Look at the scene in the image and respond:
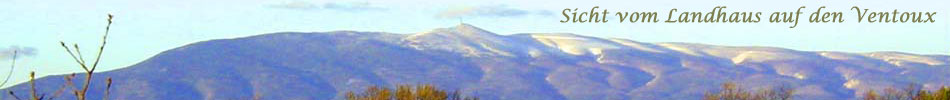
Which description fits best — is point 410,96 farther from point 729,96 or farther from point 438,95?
point 729,96

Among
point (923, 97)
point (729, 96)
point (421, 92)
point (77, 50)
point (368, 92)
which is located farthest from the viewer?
point (729, 96)

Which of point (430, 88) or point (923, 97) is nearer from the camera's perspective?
point (923, 97)

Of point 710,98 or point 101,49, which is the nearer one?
point 101,49

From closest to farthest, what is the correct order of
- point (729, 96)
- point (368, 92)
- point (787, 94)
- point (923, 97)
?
1. point (923, 97)
2. point (368, 92)
3. point (729, 96)
4. point (787, 94)

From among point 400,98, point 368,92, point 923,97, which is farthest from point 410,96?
point 923,97

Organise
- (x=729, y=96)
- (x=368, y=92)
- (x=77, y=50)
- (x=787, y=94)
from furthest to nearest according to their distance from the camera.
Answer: (x=787, y=94) < (x=729, y=96) < (x=368, y=92) < (x=77, y=50)

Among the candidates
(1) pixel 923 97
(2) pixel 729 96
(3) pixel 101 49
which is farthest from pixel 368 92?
(3) pixel 101 49

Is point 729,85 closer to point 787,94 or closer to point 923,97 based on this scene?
point 787,94

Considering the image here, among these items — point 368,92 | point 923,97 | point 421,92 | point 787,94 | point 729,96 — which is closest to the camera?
point 923,97

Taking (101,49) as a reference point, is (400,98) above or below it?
below
